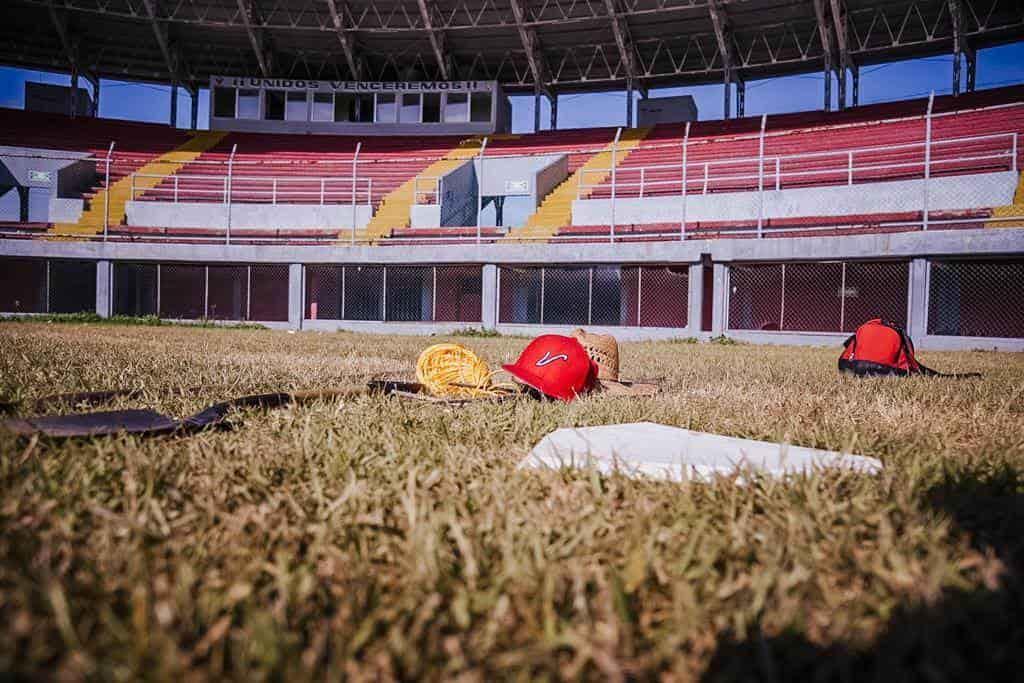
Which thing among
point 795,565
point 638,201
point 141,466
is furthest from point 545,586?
point 638,201

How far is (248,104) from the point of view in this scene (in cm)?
2609

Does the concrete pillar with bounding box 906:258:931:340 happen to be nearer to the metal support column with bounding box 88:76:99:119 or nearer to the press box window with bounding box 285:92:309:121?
the press box window with bounding box 285:92:309:121

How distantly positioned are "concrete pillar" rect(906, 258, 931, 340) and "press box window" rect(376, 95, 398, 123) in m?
19.3

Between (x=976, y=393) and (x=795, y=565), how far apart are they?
339 centimetres

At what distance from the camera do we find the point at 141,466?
5.14 feet

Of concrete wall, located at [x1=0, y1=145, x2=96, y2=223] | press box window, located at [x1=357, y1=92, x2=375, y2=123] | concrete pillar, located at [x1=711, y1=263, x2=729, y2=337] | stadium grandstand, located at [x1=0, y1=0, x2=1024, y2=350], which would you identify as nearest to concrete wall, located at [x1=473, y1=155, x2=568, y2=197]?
stadium grandstand, located at [x1=0, y1=0, x2=1024, y2=350]

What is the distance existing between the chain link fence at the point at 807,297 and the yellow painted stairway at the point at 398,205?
26.2 ft

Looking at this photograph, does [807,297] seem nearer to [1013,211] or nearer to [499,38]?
[1013,211]

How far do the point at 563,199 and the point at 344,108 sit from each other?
11.4 meters

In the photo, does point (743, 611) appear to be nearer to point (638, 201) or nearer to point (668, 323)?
point (668, 323)

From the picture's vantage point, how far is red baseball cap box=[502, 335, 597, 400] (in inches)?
128

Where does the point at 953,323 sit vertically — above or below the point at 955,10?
below

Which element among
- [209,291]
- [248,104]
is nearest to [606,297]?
[209,291]

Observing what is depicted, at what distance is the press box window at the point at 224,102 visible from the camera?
26.1 m
